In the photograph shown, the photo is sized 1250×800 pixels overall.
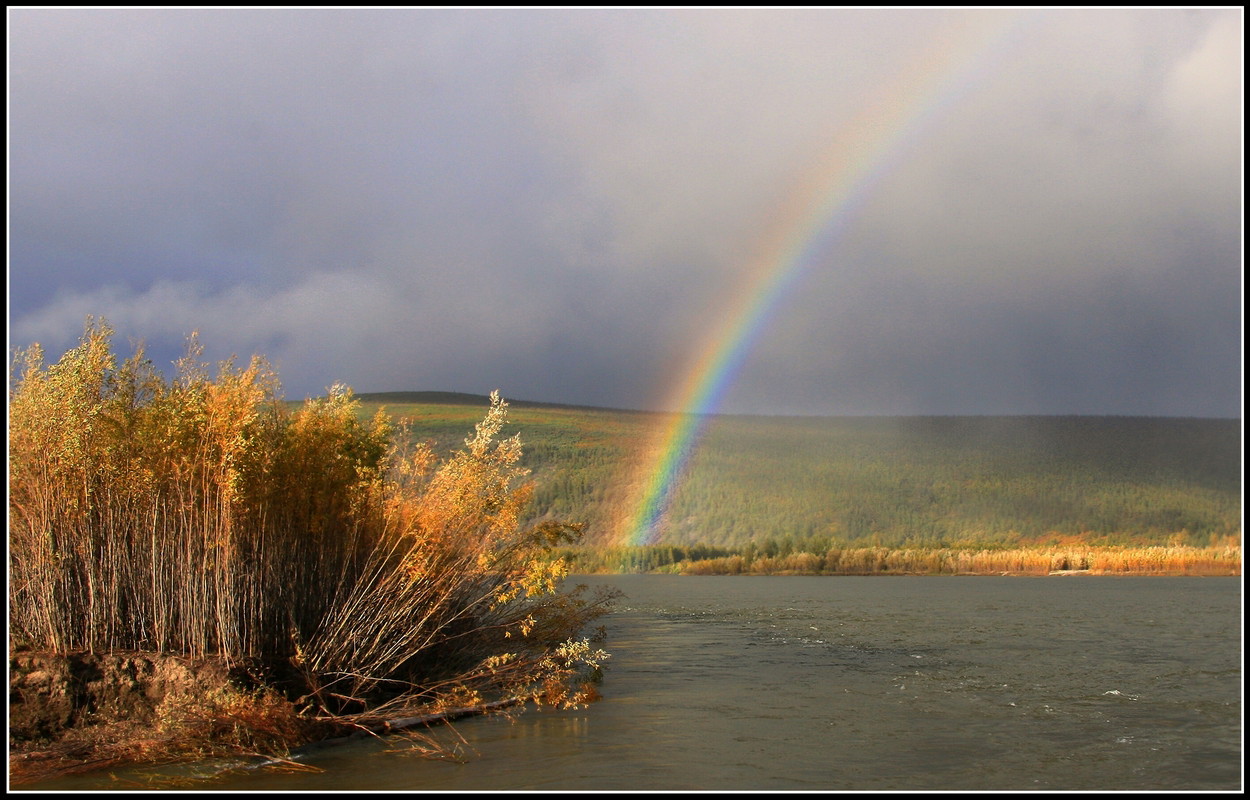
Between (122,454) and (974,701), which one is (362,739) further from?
(974,701)

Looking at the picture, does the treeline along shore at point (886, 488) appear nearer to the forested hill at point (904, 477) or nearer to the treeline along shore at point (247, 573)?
the forested hill at point (904, 477)

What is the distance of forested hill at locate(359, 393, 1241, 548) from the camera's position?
11512 cm

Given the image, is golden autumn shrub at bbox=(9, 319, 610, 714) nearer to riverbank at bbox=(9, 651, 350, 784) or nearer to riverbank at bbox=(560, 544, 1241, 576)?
riverbank at bbox=(9, 651, 350, 784)

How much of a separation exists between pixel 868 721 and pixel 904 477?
116m

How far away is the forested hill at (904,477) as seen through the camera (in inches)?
4532

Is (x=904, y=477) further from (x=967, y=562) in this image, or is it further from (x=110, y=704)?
(x=110, y=704)

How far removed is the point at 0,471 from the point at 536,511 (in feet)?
344

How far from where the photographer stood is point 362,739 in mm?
13398

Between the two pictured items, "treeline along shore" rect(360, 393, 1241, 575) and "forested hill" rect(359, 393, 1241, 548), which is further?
"forested hill" rect(359, 393, 1241, 548)

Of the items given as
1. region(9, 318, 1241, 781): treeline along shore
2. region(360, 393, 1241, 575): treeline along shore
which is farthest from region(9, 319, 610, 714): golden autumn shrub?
region(360, 393, 1241, 575): treeline along shore

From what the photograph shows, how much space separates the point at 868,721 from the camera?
52.6ft

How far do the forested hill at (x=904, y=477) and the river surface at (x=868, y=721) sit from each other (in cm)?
7687

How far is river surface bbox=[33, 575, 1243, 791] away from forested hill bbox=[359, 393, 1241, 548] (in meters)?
76.9

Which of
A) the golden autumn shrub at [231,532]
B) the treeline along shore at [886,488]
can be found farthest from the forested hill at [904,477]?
the golden autumn shrub at [231,532]
